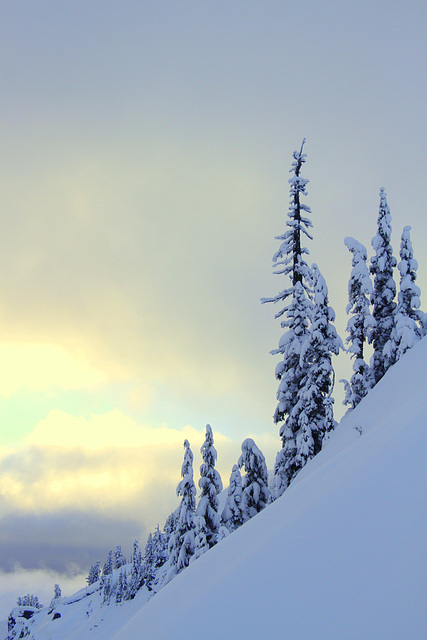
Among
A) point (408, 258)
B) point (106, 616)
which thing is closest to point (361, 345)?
point (408, 258)

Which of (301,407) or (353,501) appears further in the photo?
(301,407)

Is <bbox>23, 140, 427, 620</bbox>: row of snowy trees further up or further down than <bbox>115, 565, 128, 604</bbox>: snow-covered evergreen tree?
further up

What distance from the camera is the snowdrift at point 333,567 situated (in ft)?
13.2

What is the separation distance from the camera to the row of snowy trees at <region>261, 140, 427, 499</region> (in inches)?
952

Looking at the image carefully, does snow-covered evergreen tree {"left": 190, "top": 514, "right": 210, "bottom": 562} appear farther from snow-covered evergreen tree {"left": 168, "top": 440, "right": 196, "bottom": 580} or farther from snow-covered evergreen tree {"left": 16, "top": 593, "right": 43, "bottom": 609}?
snow-covered evergreen tree {"left": 16, "top": 593, "right": 43, "bottom": 609}

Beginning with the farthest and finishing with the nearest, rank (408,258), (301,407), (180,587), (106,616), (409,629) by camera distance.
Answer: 1. (106,616)
2. (408,258)
3. (301,407)
4. (180,587)
5. (409,629)

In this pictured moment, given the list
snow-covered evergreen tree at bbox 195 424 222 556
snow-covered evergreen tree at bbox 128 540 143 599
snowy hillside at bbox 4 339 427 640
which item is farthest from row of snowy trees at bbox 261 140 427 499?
snow-covered evergreen tree at bbox 128 540 143 599

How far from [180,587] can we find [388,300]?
86.1ft

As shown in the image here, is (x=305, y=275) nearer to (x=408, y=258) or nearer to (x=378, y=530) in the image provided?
(x=408, y=258)

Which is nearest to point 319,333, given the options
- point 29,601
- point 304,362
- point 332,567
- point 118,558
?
point 304,362

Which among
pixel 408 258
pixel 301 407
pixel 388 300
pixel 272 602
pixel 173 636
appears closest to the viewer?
pixel 272 602

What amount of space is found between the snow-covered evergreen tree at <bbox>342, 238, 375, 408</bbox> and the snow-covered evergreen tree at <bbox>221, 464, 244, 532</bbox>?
786 cm

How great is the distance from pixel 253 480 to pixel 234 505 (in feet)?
5.76

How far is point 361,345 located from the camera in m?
28.4
